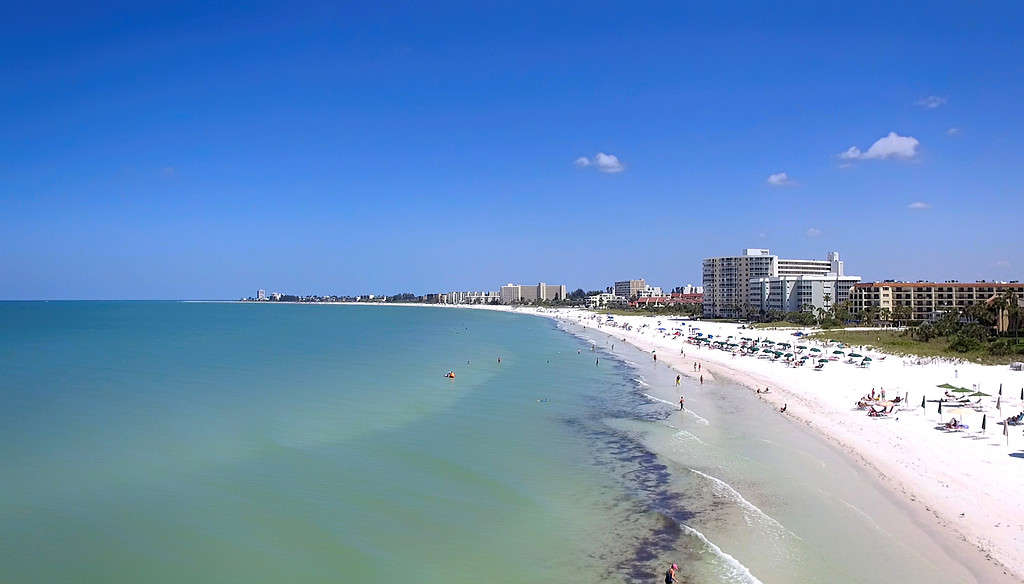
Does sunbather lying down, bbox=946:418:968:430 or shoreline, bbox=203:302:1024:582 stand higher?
sunbather lying down, bbox=946:418:968:430

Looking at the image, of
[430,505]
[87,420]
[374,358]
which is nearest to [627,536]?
[430,505]

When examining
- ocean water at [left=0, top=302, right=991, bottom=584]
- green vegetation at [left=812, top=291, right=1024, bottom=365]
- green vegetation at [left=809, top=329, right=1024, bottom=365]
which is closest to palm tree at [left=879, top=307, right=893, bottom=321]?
green vegetation at [left=812, top=291, right=1024, bottom=365]

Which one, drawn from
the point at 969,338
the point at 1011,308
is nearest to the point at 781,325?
the point at 1011,308

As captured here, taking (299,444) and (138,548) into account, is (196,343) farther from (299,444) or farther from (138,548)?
(138,548)

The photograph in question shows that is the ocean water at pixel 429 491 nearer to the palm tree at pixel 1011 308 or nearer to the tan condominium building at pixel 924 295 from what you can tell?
the palm tree at pixel 1011 308

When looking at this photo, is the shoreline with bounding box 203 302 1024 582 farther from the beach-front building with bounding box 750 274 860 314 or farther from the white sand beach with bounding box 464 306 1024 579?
the beach-front building with bounding box 750 274 860 314

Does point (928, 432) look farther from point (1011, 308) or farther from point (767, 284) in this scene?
point (767, 284)
